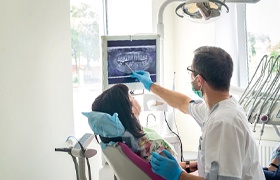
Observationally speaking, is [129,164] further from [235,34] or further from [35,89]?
[235,34]

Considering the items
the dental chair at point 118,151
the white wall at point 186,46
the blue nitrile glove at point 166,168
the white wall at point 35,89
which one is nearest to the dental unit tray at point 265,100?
the white wall at point 186,46

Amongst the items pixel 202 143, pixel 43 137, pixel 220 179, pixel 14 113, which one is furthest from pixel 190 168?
pixel 14 113

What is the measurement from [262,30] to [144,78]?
4.61ft

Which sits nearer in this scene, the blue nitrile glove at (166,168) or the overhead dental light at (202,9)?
the blue nitrile glove at (166,168)

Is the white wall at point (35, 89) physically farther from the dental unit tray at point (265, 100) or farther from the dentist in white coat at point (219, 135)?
the dental unit tray at point (265, 100)

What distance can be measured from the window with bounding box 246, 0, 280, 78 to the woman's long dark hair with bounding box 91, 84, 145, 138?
163cm

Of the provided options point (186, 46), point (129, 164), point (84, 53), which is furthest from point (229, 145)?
point (186, 46)

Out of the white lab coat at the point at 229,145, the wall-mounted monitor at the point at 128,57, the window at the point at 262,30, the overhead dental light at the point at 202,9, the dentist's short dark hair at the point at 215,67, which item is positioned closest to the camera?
the white lab coat at the point at 229,145

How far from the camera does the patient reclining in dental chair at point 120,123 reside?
1722 millimetres

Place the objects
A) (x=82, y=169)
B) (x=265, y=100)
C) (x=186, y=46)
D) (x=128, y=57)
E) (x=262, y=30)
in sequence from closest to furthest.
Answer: (x=82, y=169) → (x=128, y=57) → (x=265, y=100) → (x=262, y=30) → (x=186, y=46)

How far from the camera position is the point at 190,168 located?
2.16 meters

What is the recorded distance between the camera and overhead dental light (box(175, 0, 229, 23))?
205 centimetres

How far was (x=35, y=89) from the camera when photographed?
205 cm

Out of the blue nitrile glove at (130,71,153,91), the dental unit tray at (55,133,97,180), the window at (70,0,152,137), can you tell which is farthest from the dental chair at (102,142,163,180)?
the window at (70,0,152,137)
